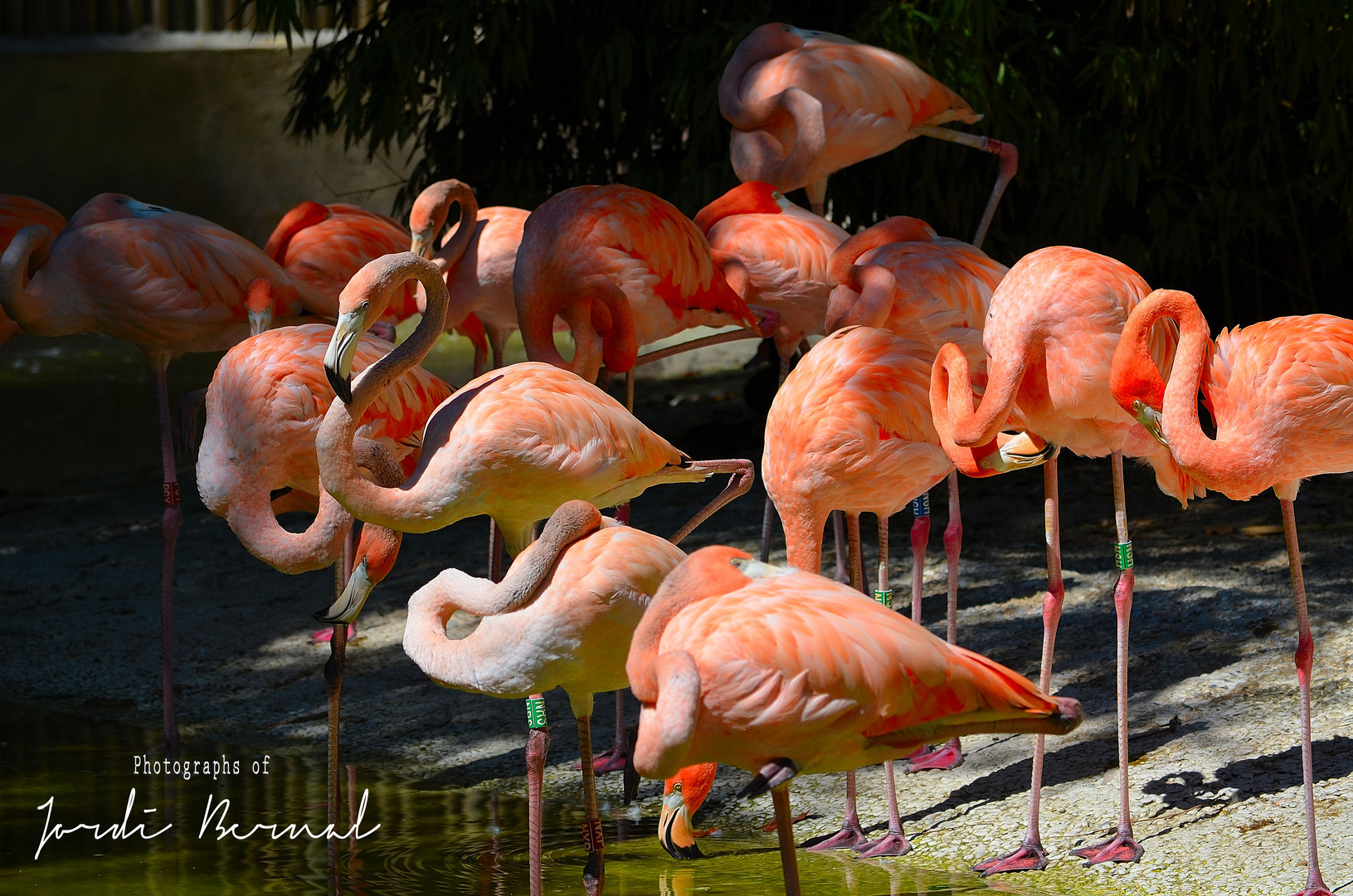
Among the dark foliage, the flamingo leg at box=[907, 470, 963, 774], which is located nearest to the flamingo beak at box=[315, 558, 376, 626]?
the flamingo leg at box=[907, 470, 963, 774]

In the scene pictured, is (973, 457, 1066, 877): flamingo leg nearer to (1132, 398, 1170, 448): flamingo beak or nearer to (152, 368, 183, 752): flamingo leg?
(1132, 398, 1170, 448): flamingo beak

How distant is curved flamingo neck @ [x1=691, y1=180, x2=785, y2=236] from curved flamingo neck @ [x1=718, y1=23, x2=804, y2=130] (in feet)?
1.61

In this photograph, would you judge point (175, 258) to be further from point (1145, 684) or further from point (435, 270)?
point (1145, 684)

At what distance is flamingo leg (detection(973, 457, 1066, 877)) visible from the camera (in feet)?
11.2

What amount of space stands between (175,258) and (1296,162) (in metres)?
4.77

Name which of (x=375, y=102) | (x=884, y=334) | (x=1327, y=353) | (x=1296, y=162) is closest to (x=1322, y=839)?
(x=1327, y=353)

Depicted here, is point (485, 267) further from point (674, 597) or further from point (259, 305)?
point (674, 597)

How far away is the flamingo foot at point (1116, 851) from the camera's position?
3.37 metres

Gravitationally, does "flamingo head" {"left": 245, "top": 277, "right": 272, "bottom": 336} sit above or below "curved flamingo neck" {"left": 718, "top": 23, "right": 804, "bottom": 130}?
below

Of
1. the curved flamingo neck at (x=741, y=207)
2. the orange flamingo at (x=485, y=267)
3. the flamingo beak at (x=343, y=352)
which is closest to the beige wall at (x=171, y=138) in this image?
the orange flamingo at (x=485, y=267)

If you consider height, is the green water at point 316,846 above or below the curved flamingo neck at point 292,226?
below

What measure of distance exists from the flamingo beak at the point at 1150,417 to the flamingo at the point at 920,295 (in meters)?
0.87

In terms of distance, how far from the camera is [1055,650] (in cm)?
456
